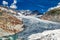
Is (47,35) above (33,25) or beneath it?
beneath

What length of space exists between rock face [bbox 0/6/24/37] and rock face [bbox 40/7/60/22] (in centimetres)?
67

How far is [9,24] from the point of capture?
471 cm

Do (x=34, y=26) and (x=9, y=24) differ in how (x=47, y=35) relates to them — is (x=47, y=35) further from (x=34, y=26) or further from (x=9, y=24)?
(x=9, y=24)

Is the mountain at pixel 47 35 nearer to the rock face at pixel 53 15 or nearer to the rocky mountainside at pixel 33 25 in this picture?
the rocky mountainside at pixel 33 25

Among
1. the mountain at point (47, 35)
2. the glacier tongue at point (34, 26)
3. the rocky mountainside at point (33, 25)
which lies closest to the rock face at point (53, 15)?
the rocky mountainside at point (33, 25)

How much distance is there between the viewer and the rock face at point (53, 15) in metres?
4.60

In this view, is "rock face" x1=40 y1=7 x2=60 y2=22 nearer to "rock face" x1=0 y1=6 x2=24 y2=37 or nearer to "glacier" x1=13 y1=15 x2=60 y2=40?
"glacier" x1=13 y1=15 x2=60 y2=40

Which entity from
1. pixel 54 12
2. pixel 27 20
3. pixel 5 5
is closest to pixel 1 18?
pixel 5 5

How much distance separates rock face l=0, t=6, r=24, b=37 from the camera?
470cm

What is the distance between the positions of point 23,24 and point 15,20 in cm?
25

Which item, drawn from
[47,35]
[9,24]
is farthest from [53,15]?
[9,24]

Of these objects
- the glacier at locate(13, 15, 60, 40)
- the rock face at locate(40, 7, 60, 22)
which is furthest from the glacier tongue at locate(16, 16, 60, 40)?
the rock face at locate(40, 7, 60, 22)

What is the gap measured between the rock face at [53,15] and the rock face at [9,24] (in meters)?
0.67

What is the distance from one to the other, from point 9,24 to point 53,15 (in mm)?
1173
